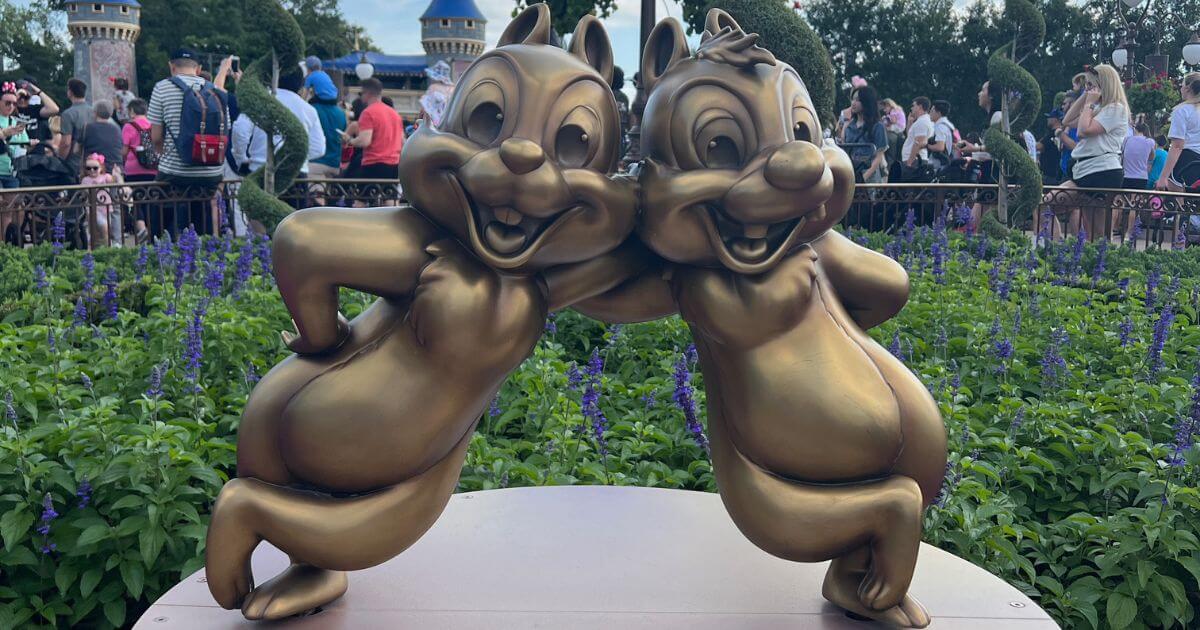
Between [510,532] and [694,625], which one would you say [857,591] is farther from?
[510,532]

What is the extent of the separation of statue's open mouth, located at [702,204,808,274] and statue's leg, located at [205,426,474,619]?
63 centimetres

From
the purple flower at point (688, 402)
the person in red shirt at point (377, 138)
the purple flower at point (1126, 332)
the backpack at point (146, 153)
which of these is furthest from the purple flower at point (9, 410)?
the backpack at point (146, 153)

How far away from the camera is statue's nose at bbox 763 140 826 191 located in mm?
1726

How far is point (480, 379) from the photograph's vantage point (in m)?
1.88

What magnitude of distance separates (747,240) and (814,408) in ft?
1.00

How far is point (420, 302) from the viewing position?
182cm

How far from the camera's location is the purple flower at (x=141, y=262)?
6289 mm

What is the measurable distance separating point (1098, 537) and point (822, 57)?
487 centimetres

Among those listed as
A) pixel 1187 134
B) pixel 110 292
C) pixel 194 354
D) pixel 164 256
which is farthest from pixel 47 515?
pixel 1187 134

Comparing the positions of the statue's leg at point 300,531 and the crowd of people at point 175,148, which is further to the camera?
the crowd of people at point 175,148

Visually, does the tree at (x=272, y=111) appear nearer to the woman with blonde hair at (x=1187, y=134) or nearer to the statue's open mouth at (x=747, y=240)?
the statue's open mouth at (x=747, y=240)

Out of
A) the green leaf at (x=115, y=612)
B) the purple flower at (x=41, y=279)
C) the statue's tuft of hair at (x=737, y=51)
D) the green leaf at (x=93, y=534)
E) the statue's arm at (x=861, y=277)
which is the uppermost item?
the statue's tuft of hair at (x=737, y=51)

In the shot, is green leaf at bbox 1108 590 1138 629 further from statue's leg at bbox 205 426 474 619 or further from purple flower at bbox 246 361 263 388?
purple flower at bbox 246 361 263 388

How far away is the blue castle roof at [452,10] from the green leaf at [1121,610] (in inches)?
2302
